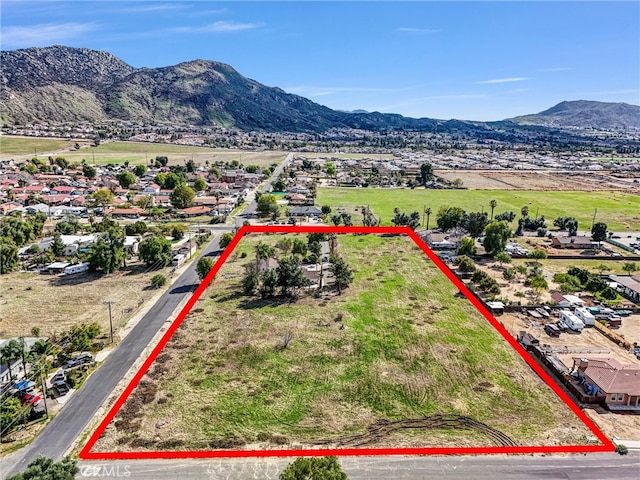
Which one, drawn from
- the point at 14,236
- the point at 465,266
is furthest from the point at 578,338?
the point at 14,236

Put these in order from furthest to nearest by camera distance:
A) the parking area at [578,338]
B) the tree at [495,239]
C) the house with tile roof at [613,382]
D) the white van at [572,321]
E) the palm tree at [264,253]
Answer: the tree at [495,239], the palm tree at [264,253], the white van at [572,321], the parking area at [578,338], the house with tile roof at [613,382]

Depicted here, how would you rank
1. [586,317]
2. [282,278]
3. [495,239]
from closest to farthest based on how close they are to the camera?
[586,317] → [282,278] → [495,239]

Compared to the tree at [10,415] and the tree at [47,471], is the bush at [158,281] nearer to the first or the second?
the tree at [10,415]

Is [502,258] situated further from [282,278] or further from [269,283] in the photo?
[269,283]

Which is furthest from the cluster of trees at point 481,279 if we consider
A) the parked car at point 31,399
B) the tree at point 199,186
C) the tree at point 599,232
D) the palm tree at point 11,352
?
the tree at point 199,186

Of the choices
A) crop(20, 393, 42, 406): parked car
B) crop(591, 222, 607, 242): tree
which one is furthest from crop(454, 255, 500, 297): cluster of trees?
crop(20, 393, 42, 406): parked car

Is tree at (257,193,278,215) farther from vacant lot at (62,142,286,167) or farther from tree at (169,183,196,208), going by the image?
vacant lot at (62,142,286,167)

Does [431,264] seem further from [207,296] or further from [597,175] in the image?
[597,175]
